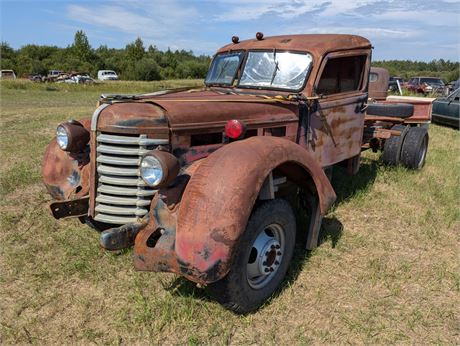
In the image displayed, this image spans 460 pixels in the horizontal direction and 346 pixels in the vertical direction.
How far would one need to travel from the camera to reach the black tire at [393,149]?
659cm

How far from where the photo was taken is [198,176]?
108 inches

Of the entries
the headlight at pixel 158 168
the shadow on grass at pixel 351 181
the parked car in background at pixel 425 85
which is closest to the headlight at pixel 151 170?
the headlight at pixel 158 168

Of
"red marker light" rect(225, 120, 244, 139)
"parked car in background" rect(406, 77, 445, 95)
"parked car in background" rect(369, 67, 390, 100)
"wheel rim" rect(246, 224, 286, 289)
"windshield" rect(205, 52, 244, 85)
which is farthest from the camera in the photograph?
"parked car in background" rect(406, 77, 445, 95)

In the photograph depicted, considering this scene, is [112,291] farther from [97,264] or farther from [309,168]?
[309,168]

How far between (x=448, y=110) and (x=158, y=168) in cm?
1227

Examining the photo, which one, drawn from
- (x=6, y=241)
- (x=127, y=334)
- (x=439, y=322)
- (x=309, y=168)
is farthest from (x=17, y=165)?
(x=439, y=322)

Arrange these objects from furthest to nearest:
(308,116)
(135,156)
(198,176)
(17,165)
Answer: (17,165)
(308,116)
(135,156)
(198,176)

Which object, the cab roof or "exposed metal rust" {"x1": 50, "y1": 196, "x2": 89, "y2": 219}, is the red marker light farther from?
the cab roof

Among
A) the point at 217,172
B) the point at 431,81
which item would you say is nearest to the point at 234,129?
the point at 217,172

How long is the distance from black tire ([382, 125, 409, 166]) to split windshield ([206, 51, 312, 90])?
3.12 m

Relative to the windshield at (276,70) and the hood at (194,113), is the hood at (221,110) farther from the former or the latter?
the windshield at (276,70)

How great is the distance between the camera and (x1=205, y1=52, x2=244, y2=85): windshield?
4602mm

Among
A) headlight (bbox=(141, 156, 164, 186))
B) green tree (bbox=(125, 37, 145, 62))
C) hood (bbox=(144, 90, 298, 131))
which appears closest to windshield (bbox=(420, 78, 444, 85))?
hood (bbox=(144, 90, 298, 131))

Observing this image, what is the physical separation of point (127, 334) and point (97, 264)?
1064 mm
